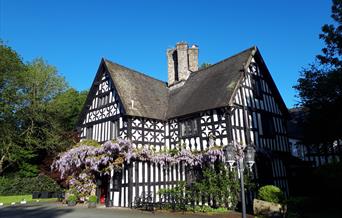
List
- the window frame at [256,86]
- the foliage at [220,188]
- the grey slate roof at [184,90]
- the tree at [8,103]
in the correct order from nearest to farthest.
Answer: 1. the foliage at [220,188]
2. the grey slate roof at [184,90]
3. the window frame at [256,86]
4. the tree at [8,103]

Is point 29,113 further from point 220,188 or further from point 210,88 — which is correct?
point 220,188

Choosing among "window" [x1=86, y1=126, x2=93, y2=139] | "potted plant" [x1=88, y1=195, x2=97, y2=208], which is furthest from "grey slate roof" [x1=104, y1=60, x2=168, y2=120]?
"potted plant" [x1=88, y1=195, x2=97, y2=208]

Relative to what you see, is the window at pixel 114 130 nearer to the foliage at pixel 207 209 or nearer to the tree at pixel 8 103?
the foliage at pixel 207 209

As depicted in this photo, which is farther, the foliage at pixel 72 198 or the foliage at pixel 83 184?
the foliage at pixel 83 184

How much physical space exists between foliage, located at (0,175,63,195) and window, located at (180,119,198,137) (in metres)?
14.8

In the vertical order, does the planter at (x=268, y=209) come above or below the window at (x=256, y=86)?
below

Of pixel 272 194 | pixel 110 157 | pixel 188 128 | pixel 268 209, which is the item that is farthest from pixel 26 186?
pixel 272 194

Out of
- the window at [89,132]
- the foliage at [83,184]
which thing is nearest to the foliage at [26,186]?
the window at [89,132]

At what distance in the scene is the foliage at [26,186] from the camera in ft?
83.9

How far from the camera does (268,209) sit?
36.2 feet

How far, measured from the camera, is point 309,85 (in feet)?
59.2

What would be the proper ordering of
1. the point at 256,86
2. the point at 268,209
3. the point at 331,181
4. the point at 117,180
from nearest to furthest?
the point at 268,209, the point at 331,181, the point at 117,180, the point at 256,86

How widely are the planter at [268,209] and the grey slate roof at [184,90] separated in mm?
5098

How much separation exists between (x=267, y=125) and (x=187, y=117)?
493 cm
